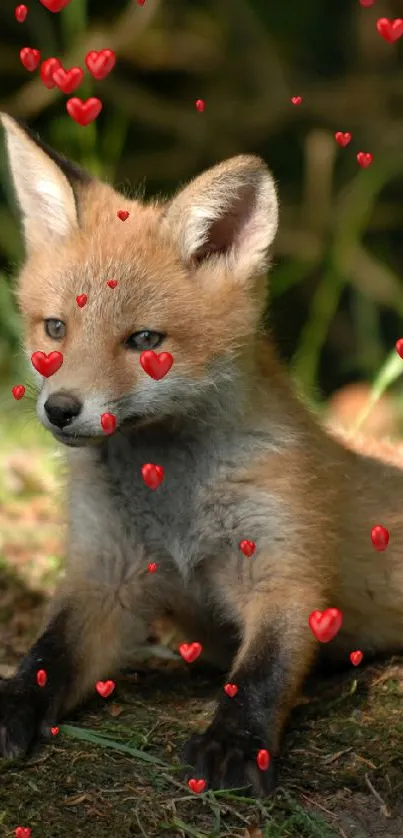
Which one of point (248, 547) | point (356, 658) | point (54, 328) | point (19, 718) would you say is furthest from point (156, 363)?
point (356, 658)

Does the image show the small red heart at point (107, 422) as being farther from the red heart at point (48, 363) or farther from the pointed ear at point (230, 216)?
the pointed ear at point (230, 216)

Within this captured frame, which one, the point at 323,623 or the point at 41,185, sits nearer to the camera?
the point at 323,623

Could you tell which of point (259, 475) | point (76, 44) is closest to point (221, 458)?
point (259, 475)

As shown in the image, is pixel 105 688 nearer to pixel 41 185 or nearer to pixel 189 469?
pixel 189 469

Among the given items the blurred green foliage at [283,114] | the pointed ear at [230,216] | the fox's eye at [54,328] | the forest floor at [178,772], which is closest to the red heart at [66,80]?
the pointed ear at [230,216]

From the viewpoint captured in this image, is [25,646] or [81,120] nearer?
[81,120]

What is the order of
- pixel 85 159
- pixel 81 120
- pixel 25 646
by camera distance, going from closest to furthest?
pixel 81 120 → pixel 25 646 → pixel 85 159

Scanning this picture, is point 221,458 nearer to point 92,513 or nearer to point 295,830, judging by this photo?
point 92,513
